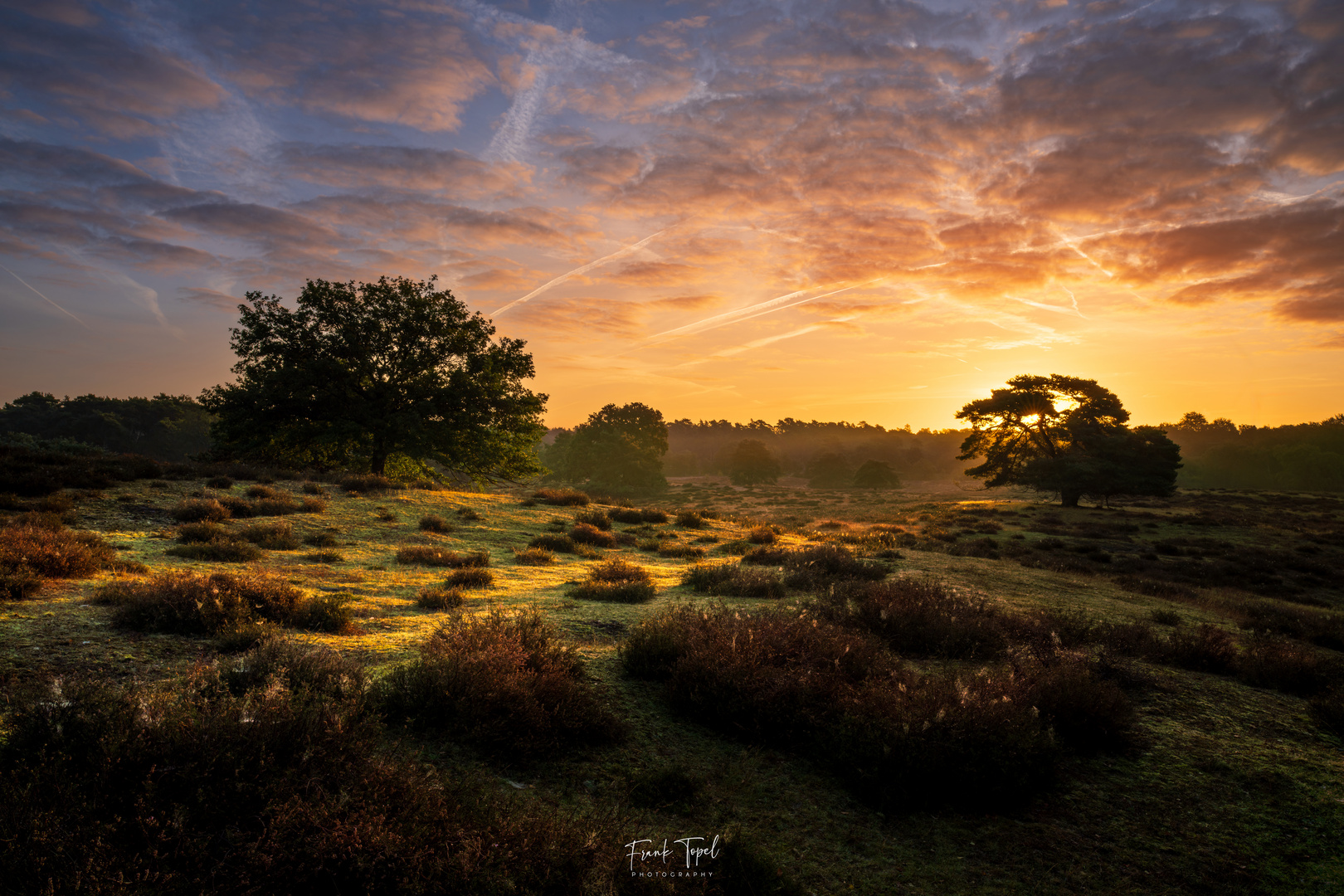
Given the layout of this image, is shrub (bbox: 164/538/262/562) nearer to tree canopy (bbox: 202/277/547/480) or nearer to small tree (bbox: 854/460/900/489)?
tree canopy (bbox: 202/277/547/480)

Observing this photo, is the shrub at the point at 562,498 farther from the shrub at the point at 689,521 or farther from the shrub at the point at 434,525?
the shrub at the point at 434,525

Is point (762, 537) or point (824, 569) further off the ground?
point (824, 569)

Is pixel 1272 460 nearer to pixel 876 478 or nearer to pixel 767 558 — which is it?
pixel 876 478

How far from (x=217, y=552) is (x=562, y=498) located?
46.4ft

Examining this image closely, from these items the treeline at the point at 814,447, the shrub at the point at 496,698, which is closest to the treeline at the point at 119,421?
the shrub at the point at 496,698

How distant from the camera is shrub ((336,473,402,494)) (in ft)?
→ 58.7

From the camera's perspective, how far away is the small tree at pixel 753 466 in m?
88.0

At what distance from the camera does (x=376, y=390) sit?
78.4 feet

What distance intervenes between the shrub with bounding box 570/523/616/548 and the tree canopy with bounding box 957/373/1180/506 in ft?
122

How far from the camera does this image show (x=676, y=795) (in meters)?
3.95

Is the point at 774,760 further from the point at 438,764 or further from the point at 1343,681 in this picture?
the point at 1343,681

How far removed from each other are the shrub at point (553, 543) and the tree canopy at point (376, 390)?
10.1 metres

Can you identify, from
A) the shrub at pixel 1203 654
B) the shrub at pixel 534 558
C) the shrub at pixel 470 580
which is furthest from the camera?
the shrub at pixel 534 558

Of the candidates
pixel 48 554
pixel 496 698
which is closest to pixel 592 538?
pixel 48 554
